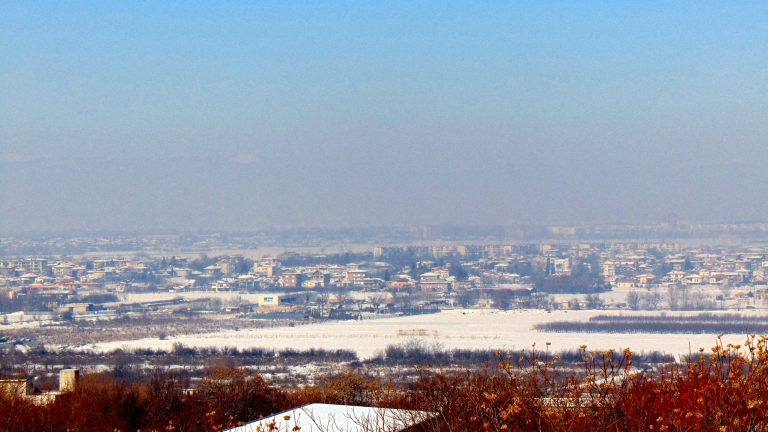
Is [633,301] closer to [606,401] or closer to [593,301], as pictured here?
[593,301]

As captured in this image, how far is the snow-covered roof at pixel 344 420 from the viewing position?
6295mm

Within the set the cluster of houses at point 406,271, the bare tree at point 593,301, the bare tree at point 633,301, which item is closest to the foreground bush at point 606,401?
the bare tree at point 633,301

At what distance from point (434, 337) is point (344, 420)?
86.0 ft

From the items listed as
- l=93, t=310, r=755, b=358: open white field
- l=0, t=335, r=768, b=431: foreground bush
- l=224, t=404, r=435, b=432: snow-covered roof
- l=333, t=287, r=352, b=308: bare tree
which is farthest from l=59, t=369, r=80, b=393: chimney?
l=333, t=287, r=352, b=308: bare tree

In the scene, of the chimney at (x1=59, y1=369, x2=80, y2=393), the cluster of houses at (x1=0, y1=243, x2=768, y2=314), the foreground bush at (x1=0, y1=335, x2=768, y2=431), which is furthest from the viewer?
the cluster of houses at (x1=0, y1=243, x2=768, y2=314)

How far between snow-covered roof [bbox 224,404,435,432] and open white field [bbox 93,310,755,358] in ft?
67.0

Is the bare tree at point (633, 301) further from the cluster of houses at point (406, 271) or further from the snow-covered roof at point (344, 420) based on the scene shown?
the snow-covered roof at point (344, 420)

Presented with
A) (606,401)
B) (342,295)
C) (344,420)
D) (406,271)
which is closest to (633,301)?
(342,295)

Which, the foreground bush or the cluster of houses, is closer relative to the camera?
the foreground bush

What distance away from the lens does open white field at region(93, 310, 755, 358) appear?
3053 cm

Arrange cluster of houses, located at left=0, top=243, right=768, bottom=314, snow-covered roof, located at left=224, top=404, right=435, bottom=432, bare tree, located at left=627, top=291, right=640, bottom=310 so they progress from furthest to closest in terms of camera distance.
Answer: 1. cluster of houses, located at left=0, top=243, right=768, bottom=314
2. bare tree, located at left=627, top=291, right=640, bottom=310
3. snow-covered roof, located at left=224, top=404, right=435, bottom=432

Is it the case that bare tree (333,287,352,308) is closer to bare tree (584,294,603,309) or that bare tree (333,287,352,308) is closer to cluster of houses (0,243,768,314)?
cluster of houses (0,243,768,314)

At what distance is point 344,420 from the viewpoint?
782 cm

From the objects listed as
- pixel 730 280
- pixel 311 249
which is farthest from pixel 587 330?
pixel 311 249
